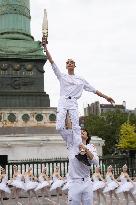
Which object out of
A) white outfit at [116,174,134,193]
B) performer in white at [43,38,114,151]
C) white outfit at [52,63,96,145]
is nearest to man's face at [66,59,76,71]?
performer in white at [43,38,114,151]

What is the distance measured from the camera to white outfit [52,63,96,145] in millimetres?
6465

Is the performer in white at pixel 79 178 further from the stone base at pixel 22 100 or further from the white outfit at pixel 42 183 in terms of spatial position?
the stone base at pixel 22 100

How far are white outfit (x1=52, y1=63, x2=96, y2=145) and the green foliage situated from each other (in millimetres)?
58924

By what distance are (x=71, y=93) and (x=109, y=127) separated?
6278 centimetres

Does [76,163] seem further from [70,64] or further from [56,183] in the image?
[56,183]

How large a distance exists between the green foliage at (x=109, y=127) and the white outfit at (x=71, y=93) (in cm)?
5892

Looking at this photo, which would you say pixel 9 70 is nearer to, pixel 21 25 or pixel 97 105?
pixel 21 25

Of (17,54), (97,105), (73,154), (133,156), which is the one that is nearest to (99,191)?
(133,156)

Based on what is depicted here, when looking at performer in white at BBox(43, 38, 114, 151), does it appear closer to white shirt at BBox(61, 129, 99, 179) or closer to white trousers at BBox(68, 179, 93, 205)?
white shirt at BBox(61, 129, 99, 179)

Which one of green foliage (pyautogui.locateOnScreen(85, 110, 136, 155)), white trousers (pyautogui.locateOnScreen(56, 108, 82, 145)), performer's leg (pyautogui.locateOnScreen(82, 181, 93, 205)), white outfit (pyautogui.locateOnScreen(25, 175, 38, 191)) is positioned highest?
white trousers (pyautogui.locateOnScreen(56, 108, 82, 145))

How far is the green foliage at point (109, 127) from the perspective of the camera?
67250 mm

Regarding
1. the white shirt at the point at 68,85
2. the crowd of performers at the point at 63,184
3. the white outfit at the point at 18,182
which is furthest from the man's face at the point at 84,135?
the white outfit at the point at 18,182

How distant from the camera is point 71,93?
6805 mm

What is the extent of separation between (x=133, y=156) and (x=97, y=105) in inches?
5245
